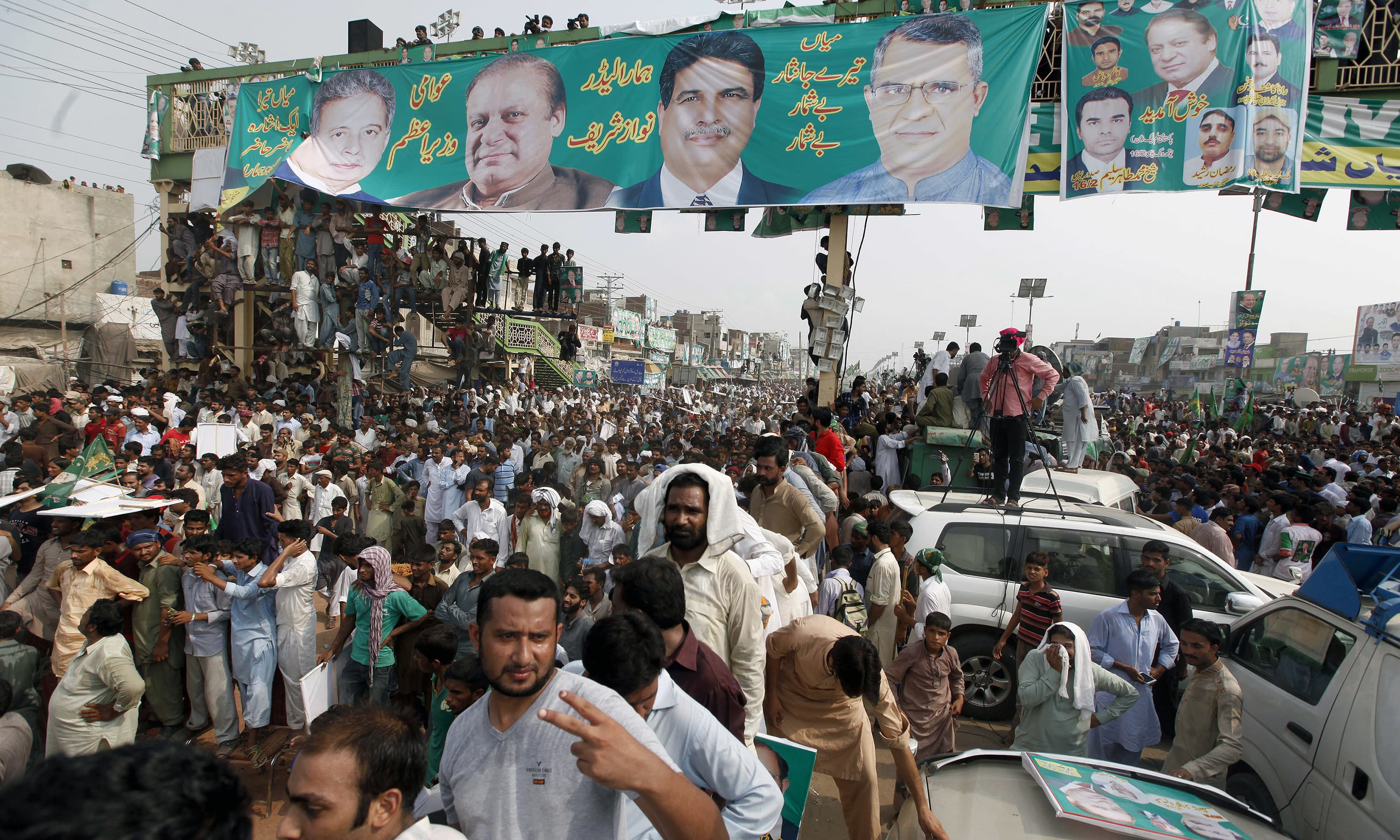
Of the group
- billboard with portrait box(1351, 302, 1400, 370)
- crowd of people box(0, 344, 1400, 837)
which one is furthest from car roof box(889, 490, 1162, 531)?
billboard with portrait box(1351, 302, 1400, 370)

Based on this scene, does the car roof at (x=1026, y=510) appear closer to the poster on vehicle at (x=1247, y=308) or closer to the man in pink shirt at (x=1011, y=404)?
the man in pink shirt at (x=1011, y=404)

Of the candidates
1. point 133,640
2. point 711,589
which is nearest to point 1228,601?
point 711,589

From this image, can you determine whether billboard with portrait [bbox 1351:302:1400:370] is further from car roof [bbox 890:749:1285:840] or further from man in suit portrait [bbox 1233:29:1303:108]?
car roof [bbox 890:749:1285:840]

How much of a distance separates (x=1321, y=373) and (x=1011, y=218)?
46.6m

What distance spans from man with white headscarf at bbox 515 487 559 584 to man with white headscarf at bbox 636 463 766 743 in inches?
166

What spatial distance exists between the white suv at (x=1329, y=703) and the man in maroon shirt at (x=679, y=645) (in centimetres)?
267

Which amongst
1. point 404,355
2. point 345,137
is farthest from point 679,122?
point 404,355

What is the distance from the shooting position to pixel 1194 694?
3947mm

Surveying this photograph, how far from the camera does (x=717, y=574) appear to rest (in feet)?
10.3

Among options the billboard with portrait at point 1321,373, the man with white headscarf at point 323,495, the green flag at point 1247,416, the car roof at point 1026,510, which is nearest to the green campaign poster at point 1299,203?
the car roof at point 1026,510

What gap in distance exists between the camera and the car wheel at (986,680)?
18.0 feet

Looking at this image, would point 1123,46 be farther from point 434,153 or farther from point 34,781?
point 34,781

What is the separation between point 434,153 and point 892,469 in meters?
10.1

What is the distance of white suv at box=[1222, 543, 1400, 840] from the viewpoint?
3055mm
